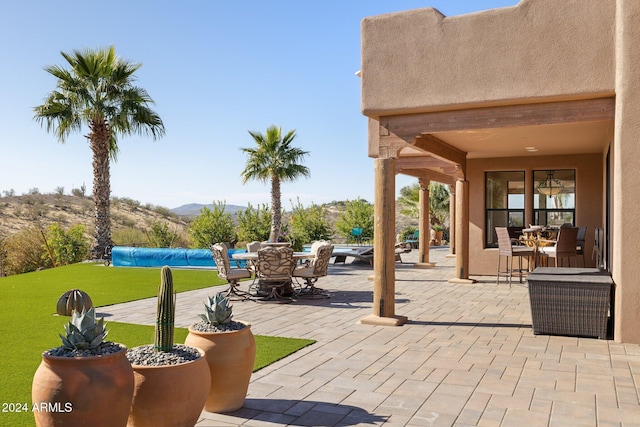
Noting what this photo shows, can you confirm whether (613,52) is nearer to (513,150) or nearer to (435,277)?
(513,150)

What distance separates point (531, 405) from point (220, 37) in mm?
17489

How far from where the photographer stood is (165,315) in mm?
3529

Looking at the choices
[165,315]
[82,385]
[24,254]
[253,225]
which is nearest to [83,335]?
[82,385]

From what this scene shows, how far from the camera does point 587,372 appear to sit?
501 centimetres

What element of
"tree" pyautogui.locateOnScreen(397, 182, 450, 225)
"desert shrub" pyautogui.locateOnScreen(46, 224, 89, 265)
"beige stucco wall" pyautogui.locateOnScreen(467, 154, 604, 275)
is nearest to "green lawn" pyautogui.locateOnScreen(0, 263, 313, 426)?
"desert shrub" pyautogui.locateOnScreen(46, 224, 89, 265)

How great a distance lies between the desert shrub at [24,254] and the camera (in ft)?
54.3

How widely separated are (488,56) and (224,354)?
191 inches

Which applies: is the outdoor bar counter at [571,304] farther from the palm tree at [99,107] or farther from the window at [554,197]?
the palm tree at [99,107]

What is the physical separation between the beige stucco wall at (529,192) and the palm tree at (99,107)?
10733 mm

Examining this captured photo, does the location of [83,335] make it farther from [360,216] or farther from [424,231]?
[360,216]

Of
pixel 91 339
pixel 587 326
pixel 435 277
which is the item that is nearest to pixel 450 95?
pixel 587 326

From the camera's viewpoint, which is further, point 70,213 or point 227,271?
point 70,213

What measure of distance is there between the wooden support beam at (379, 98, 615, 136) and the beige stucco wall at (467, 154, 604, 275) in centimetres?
635

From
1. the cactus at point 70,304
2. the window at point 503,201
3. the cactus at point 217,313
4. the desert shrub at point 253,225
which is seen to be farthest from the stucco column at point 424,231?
the cactus at point 217,313
